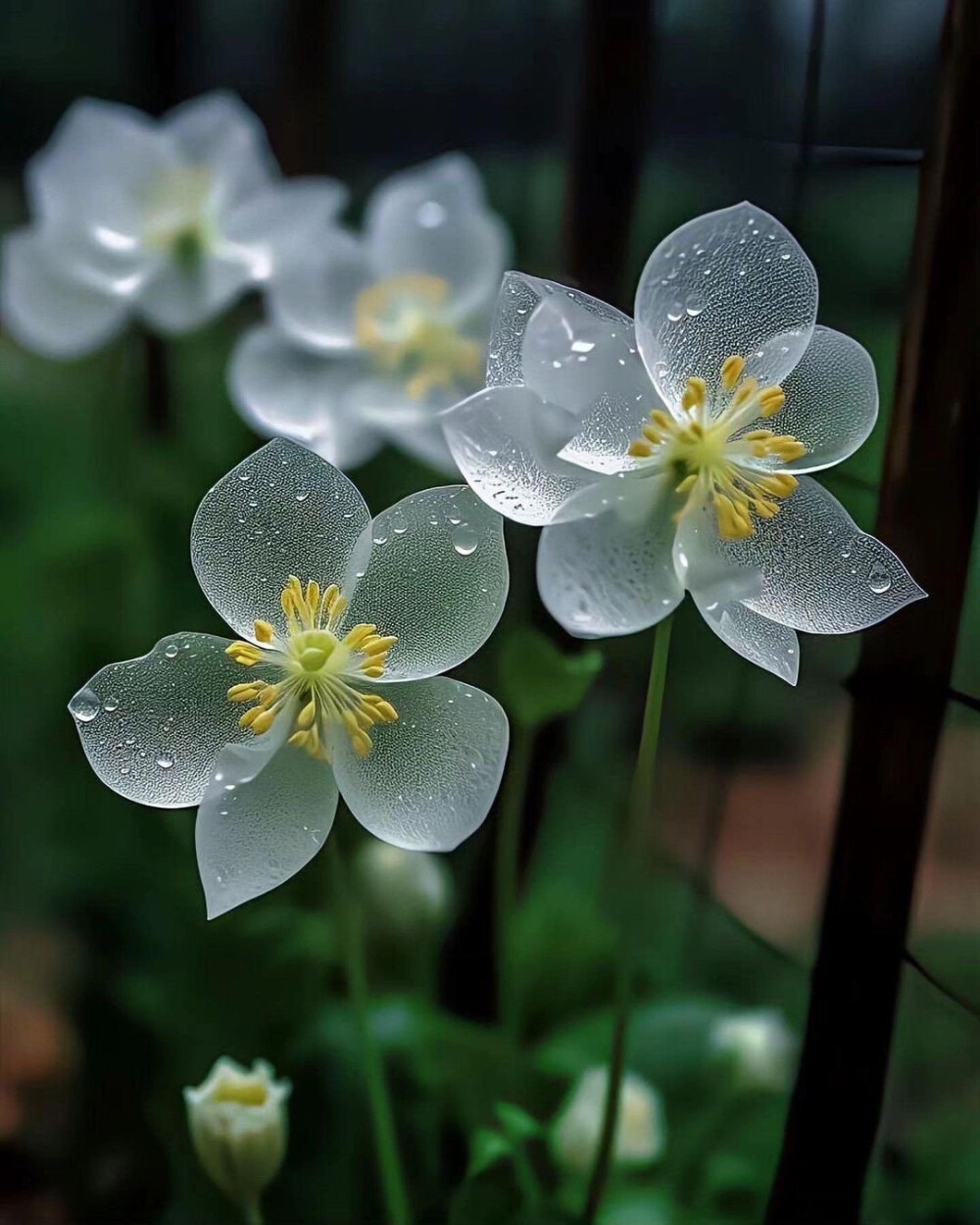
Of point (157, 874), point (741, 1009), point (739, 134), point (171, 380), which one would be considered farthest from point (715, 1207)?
point (171, 380)

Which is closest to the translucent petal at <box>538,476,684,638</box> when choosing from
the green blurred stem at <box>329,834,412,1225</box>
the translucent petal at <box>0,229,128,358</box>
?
the green blurred stem at <box>329,834,412,1225</box>

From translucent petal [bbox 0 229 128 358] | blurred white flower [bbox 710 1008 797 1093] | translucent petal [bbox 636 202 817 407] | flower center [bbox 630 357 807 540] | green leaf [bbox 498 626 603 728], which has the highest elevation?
translucent petal [bbox 636 202 817 407]

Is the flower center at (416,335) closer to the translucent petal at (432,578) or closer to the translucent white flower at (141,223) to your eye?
the translucent white flower at (141,223)

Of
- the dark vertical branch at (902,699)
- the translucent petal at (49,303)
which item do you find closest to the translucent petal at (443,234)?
the translucent petal at (49,303)

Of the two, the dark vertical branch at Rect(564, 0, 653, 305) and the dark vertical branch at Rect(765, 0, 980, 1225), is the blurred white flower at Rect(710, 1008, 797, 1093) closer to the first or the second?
the dark vertical branch at Rect(765, 0, 980, 1225)

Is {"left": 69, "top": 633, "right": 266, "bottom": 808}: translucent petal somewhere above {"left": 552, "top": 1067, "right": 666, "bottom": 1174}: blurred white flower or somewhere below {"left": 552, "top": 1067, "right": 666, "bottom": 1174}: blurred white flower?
above

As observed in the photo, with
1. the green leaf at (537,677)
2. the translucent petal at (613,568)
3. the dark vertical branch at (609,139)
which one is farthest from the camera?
the dark vertical branch at (609,139)

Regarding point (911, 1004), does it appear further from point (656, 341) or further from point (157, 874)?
point (157, 874)
